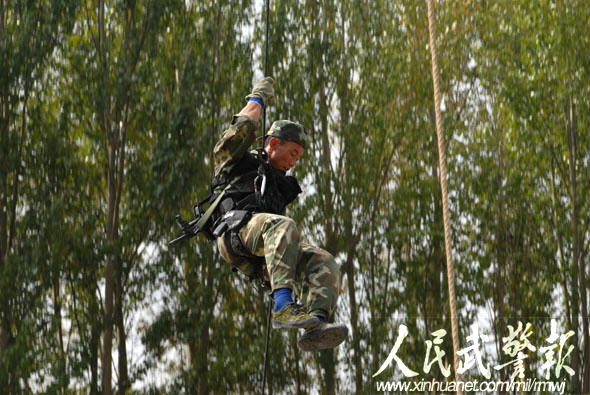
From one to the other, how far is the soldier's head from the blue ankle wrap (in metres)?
0.54

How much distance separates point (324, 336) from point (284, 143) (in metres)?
0.78

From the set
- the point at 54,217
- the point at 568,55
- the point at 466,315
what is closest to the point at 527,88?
the point at 568,55

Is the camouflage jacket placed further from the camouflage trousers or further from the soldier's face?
the camouflage trousers

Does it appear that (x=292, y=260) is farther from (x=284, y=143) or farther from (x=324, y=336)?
(x=284, y=143)

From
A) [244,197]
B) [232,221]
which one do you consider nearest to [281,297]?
[232,221]

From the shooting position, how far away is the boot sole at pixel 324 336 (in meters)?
2.96

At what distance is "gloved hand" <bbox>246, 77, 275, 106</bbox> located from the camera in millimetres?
3502

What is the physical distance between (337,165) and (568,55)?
3.42 metres

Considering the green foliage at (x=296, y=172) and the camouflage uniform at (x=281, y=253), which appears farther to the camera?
the green foliage at (x=296, y=172)

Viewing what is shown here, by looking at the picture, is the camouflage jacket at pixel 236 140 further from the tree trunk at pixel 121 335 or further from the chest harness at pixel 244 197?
the tree trunk at pixel 121 335

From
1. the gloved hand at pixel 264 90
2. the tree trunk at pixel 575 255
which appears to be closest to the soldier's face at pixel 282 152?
the gloved hand at pixel 264 90

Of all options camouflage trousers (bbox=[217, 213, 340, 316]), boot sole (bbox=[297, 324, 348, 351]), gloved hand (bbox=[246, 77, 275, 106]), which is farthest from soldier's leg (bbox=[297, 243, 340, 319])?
gloved hand (bbox=[246, 77, 275, 106])

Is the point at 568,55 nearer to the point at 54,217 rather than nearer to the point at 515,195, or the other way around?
the point at 515,195

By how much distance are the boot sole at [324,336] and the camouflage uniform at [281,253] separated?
115 millimetres
